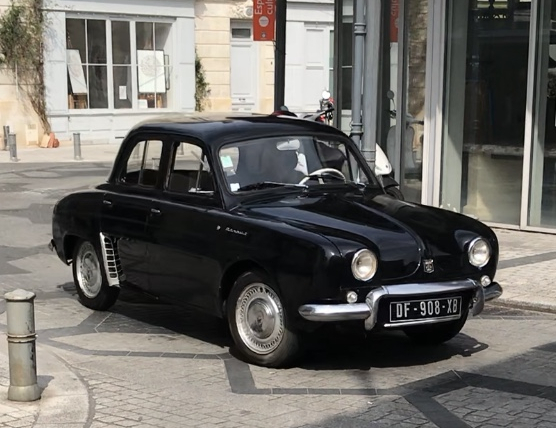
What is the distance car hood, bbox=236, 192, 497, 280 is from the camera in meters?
5.96

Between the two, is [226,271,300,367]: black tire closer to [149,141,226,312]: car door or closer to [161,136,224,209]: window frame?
[149,141,226,312]: car door

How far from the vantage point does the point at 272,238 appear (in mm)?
6090

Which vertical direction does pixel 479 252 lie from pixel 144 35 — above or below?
below

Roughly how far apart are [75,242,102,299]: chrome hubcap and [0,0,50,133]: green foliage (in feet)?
58.8

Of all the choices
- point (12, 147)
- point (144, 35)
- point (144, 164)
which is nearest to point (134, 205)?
point (144, 164)

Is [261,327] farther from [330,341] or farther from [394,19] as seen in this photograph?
[394,19]

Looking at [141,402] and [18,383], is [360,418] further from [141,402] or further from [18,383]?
[18,383]

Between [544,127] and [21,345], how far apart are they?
27.9 feet

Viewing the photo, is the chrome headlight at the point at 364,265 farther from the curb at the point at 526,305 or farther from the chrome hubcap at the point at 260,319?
the curb at the point at 526,305

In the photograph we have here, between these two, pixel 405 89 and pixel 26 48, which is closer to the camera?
pixel 405 89

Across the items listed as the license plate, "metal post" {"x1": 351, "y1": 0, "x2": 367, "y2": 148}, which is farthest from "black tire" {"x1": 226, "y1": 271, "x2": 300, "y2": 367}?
"metal post" {"x1": 351, "y1": 0, "x2": 367, "y2": 148}

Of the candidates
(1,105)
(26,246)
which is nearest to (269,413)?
(26,246)

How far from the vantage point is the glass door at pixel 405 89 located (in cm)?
1344

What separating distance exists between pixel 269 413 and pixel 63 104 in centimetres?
2153
